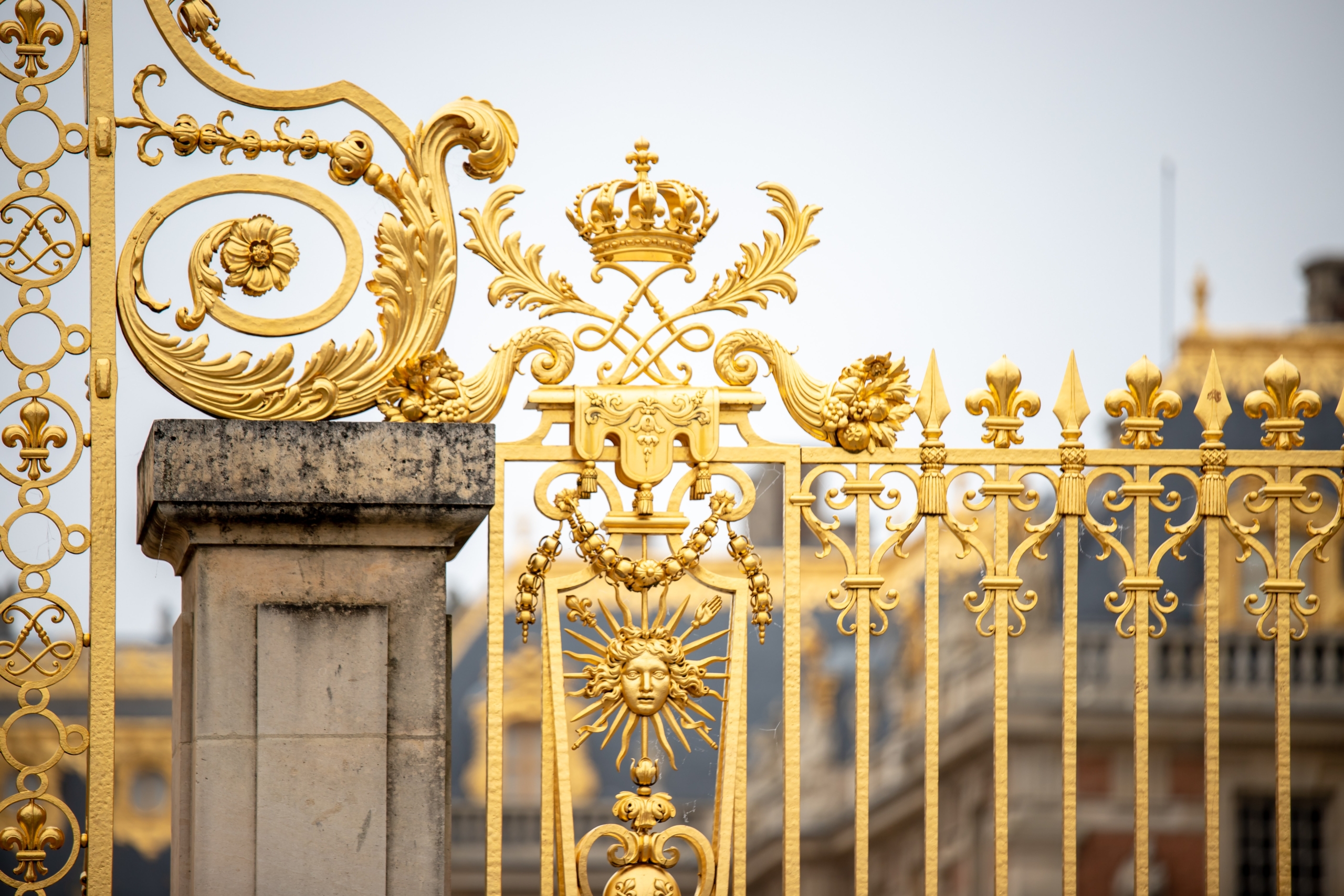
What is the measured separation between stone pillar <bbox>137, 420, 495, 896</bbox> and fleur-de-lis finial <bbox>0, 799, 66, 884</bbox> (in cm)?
34

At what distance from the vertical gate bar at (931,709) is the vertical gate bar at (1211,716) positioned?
785mm

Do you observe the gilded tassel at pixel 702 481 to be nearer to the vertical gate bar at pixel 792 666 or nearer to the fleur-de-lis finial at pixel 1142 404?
the vertical gate bar at pixel 792 666

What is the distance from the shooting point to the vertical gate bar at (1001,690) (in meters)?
5.44

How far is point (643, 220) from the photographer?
558cm

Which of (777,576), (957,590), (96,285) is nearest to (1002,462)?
(96,285)

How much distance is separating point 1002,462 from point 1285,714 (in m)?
1.17

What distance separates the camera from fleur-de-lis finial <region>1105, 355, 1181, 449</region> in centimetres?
570

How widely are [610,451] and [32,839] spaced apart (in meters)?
1.90

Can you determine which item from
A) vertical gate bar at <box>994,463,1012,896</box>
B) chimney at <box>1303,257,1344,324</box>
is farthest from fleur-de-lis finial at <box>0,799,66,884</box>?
chimney at <box>1303,257,1344,324</box>

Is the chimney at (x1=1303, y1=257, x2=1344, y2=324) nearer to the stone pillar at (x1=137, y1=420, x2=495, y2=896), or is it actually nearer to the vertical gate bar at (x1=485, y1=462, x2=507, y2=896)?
the vertical gate bar at (x1=485, y1=462, x2=507, y2=896)

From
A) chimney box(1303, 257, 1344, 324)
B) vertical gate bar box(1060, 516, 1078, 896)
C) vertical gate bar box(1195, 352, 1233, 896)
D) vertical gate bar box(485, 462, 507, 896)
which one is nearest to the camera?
vertical gate bar box(485, 462, 507, 896)

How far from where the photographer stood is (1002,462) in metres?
5.62

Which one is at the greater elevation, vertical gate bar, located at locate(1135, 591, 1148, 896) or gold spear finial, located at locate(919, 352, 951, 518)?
gold spear finial, located at locate(919, 352, 951, 518)

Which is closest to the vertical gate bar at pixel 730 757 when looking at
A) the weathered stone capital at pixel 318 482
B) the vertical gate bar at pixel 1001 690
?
the vertical gate bar at pixel 1001 690
